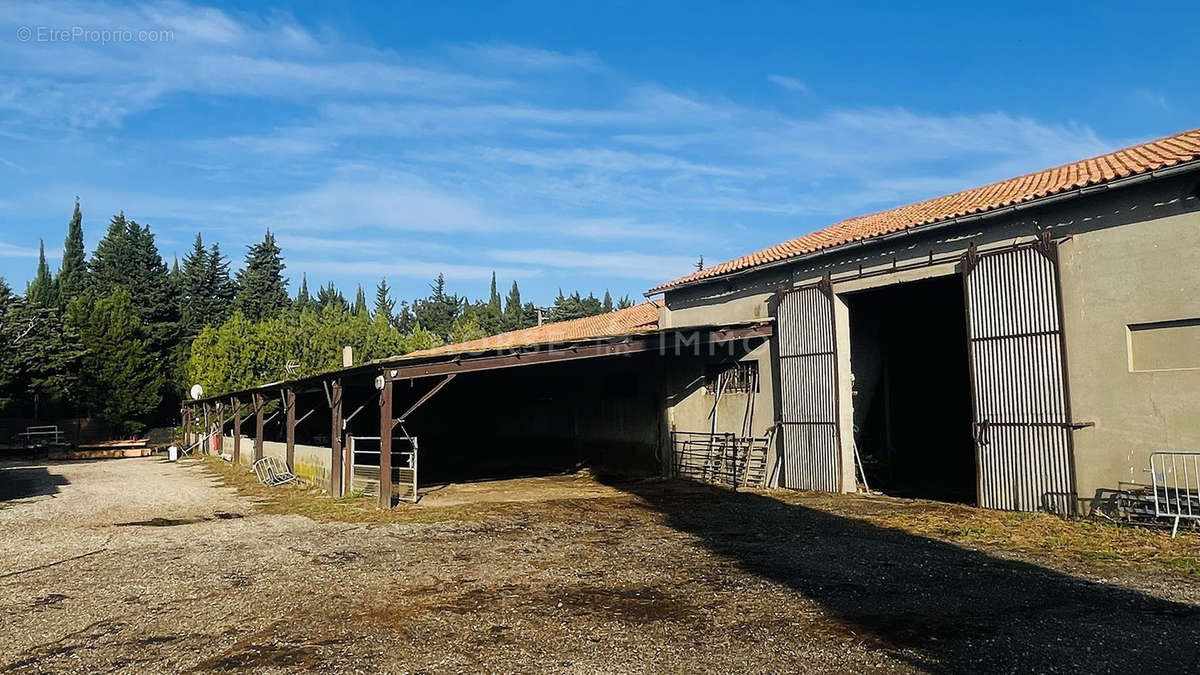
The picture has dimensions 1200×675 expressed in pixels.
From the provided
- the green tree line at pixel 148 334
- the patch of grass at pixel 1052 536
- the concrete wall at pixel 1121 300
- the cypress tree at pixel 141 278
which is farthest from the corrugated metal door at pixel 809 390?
the cypress tree at pixel 141 278

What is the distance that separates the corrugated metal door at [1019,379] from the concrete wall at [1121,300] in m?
0.21

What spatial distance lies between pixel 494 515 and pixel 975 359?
8444 millimetres

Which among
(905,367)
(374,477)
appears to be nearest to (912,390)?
(905,367)

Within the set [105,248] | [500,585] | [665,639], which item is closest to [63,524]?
[500,585]

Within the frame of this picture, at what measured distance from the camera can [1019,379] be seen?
12.2 meters

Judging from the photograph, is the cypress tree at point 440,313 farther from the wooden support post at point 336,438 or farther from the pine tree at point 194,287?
the wooden support post at point 336,438

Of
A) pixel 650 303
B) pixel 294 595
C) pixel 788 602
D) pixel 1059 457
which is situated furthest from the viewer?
pixel 650 303

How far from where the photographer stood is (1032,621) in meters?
6.34

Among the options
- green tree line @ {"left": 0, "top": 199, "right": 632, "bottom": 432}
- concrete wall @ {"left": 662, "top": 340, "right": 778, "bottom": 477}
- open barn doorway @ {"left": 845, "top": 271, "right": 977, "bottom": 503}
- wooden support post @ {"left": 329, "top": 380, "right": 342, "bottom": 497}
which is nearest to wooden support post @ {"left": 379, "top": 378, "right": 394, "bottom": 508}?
wooden support post @ {"left": 329, "top": 380, "right": 342, "bottom": 497}

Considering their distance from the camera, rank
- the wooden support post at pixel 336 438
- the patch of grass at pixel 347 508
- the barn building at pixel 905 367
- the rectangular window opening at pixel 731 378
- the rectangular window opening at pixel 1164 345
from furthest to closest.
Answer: the rectangular window opening at pixel 731 378 < the wooden support post at pixel 336 438 < the patch of grass at pixel 347 508 < the barn building at pixel 905 367 < the rectangular window opening at pixel 1164 345

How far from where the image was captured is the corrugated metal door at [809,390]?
1536 cm

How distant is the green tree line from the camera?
120ft

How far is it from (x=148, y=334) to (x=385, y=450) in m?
40.5

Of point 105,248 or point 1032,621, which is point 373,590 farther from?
point 105,248
